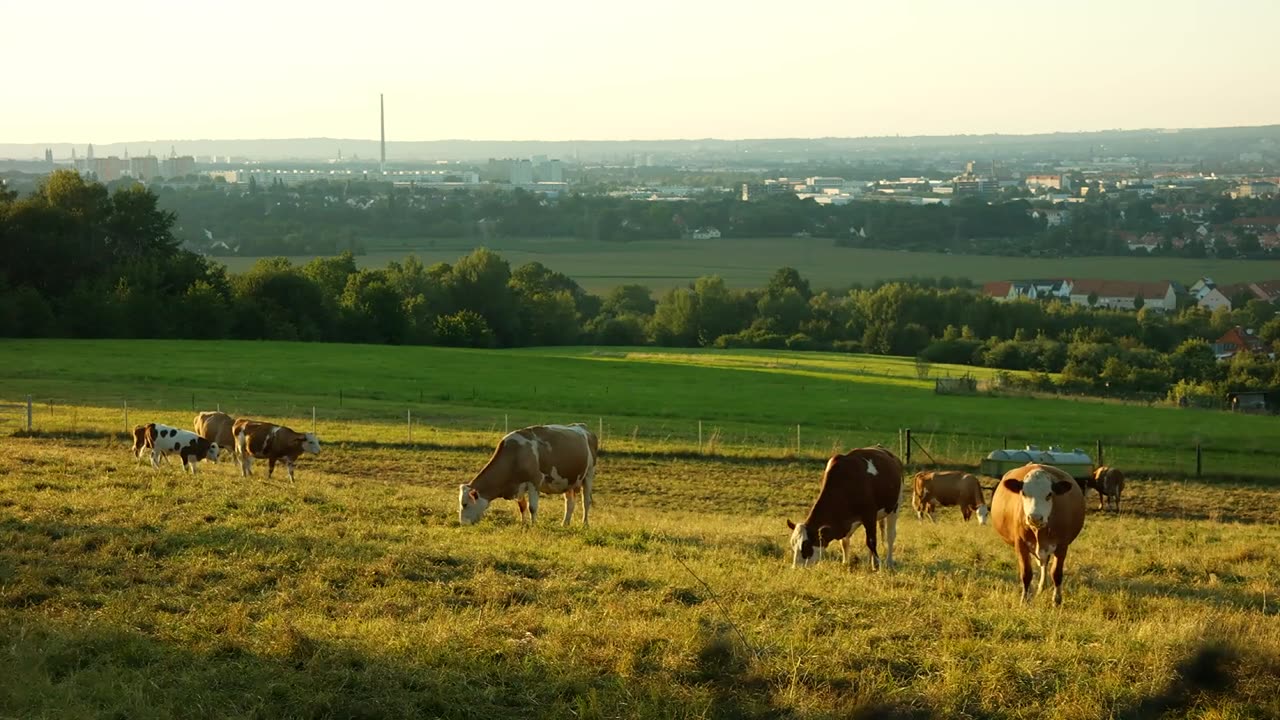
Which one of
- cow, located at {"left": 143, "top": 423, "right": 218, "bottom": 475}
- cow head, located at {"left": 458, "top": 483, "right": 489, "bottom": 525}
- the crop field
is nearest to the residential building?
the crop field

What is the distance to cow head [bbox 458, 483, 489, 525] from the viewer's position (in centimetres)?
2089

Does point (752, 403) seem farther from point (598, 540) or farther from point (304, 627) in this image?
point (304, 627)

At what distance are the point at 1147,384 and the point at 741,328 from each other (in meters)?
42.8

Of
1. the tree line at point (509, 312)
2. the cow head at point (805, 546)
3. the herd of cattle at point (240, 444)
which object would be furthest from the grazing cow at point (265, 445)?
the tree line at point (509, 312)

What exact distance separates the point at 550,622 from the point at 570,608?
103 cm

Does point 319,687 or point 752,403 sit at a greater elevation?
point 319,687

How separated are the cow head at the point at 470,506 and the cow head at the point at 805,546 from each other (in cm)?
547

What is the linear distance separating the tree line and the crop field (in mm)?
46995

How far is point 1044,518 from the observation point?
1628 centimetres

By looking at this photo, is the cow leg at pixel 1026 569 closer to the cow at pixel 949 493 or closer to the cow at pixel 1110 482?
the cow at pixel 949 493

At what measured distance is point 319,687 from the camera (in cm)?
1038

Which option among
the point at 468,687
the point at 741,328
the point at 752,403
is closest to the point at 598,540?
the point at 468,687

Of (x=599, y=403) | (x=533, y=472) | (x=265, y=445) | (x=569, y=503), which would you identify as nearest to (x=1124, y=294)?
(x=599, y=403)

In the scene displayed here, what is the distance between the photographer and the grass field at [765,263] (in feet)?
477
